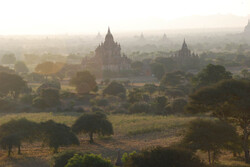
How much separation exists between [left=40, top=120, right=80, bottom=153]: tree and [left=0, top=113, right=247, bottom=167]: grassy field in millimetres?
841

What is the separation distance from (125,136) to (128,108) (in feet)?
41.3

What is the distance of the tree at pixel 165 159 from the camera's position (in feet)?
46.3

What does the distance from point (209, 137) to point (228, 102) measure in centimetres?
317

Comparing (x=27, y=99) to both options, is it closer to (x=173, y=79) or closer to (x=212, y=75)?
(x=173, y=79)

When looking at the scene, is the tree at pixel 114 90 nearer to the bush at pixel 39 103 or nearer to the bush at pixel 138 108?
the bush at pixel 138 108

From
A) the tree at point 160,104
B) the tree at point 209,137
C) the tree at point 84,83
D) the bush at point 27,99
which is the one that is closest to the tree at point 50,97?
the bush at point 27,99

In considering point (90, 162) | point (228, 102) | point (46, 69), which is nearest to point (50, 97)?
point (46, 69)

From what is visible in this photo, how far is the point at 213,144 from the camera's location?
1723 centimetres

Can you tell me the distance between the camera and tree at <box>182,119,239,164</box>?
17125 millimetres

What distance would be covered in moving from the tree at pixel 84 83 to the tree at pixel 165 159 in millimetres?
34455

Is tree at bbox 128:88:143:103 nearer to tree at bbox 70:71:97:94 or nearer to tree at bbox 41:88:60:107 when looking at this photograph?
tree at bbox 70:71:97:94

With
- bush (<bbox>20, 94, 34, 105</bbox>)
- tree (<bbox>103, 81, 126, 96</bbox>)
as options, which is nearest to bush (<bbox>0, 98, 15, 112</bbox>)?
bush (<bbox>20, 94, 34, 105</bbox>)

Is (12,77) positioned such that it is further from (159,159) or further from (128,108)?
(159,159)

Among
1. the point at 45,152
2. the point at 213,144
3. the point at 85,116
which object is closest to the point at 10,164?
the point at 45,152
